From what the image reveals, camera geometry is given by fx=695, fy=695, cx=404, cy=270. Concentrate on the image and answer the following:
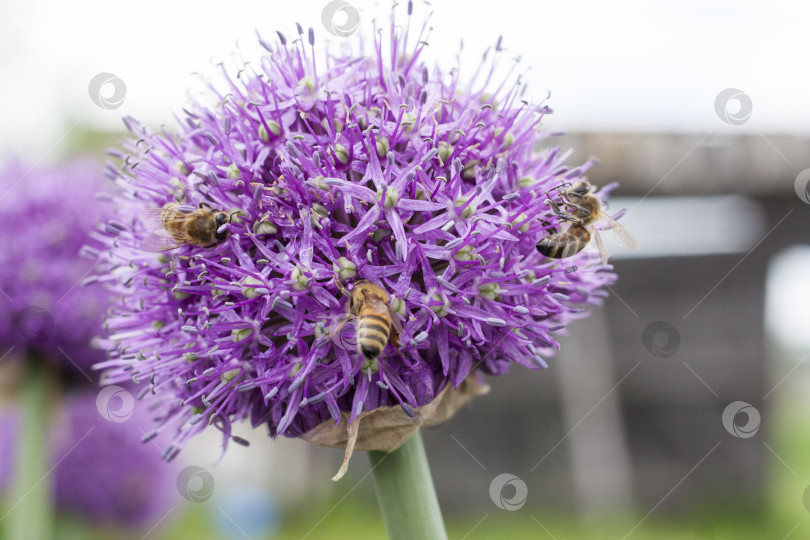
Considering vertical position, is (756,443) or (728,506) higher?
(756,443)

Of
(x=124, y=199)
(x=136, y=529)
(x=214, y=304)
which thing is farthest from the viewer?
(x=136, y=529)

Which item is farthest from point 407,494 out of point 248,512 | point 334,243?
point 248,512

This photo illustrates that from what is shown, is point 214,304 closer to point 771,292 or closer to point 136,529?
point 136,529

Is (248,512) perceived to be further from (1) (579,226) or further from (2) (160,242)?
(1) (579,226)

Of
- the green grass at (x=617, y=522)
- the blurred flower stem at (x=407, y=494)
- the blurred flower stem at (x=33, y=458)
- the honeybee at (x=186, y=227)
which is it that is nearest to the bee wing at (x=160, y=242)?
the honeybee at (x=186, y=227)

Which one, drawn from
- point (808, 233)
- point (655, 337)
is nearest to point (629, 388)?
point (808, 233)

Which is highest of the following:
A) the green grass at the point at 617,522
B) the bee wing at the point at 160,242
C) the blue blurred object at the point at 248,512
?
the bee wing at the point at 160,242

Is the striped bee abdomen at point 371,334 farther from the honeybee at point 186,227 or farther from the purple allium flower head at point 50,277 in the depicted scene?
the purple allium flower head at point 50,277
